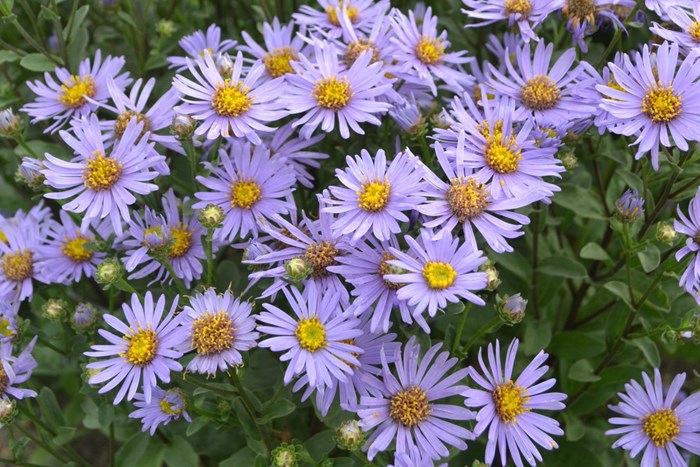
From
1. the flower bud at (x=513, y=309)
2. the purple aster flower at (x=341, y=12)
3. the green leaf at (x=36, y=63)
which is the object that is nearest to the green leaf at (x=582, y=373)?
the flower bud at (x=513, y=309)

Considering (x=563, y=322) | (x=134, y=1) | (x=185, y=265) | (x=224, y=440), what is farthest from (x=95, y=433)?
(x=563, y=322)

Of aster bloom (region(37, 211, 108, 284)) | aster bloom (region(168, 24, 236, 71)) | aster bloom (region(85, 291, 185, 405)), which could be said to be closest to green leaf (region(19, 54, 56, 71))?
aster bloom (region(168, 24, 236, 71))

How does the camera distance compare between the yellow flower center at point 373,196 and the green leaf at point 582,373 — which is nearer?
the yellow flower center at point 373,196

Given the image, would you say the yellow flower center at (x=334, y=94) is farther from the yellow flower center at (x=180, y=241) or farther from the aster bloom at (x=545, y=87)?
the yellow flower center at (x=180, y=241)

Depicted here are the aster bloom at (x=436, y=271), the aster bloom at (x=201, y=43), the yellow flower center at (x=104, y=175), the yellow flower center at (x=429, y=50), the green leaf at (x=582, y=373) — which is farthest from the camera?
the aster bloom at (x=201, y=43)

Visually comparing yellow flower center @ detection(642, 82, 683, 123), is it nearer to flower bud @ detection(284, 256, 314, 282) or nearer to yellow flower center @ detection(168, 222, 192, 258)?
flower bud @ detection(284, 256, 314, 282)

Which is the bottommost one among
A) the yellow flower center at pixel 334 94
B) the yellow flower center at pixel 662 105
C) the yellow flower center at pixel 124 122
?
the yellow flower center at pixel 124 122

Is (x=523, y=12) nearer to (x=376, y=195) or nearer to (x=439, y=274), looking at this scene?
(x=376, y=195)

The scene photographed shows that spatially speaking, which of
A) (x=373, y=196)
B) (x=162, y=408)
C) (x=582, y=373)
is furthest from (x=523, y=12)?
(x=162, y=408)

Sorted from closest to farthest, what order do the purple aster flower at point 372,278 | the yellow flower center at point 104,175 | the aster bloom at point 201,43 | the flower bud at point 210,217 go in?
1. the purple aster flower at point 372,278
2. the flower bud at point 210,217
3. the yellow flower center at point 104,175
4. the aster bloom at point 201,43
